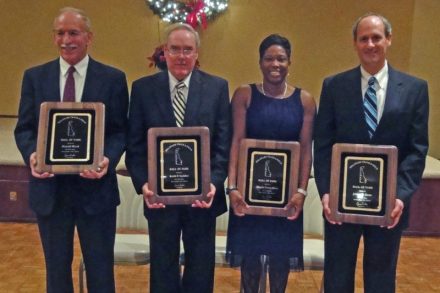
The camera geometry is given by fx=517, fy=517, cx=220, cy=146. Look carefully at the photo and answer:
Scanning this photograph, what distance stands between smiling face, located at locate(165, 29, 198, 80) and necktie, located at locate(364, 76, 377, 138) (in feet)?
2.35

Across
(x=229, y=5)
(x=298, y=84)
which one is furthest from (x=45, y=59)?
(x=298, y=84)

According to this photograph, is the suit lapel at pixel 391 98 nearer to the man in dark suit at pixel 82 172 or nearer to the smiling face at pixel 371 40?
the smiling face at pixel 371 40

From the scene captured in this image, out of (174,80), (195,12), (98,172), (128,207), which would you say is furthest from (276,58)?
(195,12)

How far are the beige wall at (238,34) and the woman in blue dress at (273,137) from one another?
3882 mm

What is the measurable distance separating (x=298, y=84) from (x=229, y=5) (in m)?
1.23

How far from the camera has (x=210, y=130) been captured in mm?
2166

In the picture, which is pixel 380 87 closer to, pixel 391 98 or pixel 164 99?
pixel 391 98

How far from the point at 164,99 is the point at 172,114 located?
0.23 ft

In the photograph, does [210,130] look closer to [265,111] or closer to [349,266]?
[265,111]

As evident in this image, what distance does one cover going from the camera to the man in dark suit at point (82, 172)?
6.77 feet

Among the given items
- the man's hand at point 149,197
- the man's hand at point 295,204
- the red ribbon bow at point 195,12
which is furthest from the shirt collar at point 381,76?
the red ribbon bow at point 195,12

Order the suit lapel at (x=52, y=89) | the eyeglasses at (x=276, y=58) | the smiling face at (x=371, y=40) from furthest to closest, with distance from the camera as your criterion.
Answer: the eyeglasses at (x=276, y=58), the suit lapel at (x=52, y=89), the smiling face at (x=371, y=40)

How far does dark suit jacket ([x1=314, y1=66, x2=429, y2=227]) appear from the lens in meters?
2.00

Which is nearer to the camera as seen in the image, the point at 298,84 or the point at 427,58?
the point at 427,58
